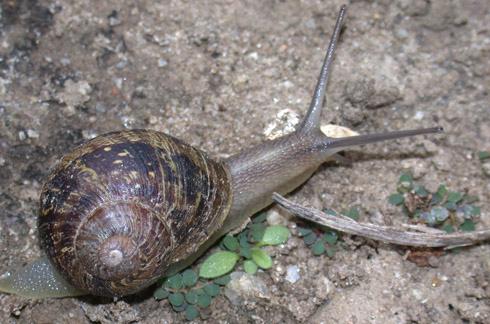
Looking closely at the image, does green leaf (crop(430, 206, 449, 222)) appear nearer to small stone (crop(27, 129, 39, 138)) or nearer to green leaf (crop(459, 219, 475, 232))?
green leaf (crop(459, 219, 475, 232))

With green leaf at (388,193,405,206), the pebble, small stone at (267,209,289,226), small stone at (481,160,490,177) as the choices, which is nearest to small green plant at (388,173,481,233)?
green leaf at (388,193,405,206)

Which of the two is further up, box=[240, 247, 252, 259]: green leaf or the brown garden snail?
the brown garden snail

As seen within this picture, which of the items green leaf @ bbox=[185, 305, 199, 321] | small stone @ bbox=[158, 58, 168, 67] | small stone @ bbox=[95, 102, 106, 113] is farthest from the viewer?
small stone @ bbox=[158, 58, 168, 67]

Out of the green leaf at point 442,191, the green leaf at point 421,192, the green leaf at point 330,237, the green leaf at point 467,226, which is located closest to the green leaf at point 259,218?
the green leaf at point 330,237

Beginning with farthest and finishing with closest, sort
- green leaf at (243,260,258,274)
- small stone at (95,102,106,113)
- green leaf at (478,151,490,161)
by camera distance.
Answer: small stone at (95,102,106,113), green leaf at (478,151,490,161), green leaf at (243,260,258,274)

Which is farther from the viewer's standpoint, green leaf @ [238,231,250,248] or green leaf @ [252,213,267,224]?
green leaf @ [252,213,267,224]

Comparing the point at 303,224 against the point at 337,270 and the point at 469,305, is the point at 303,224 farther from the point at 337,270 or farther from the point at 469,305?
the point at 469,305
